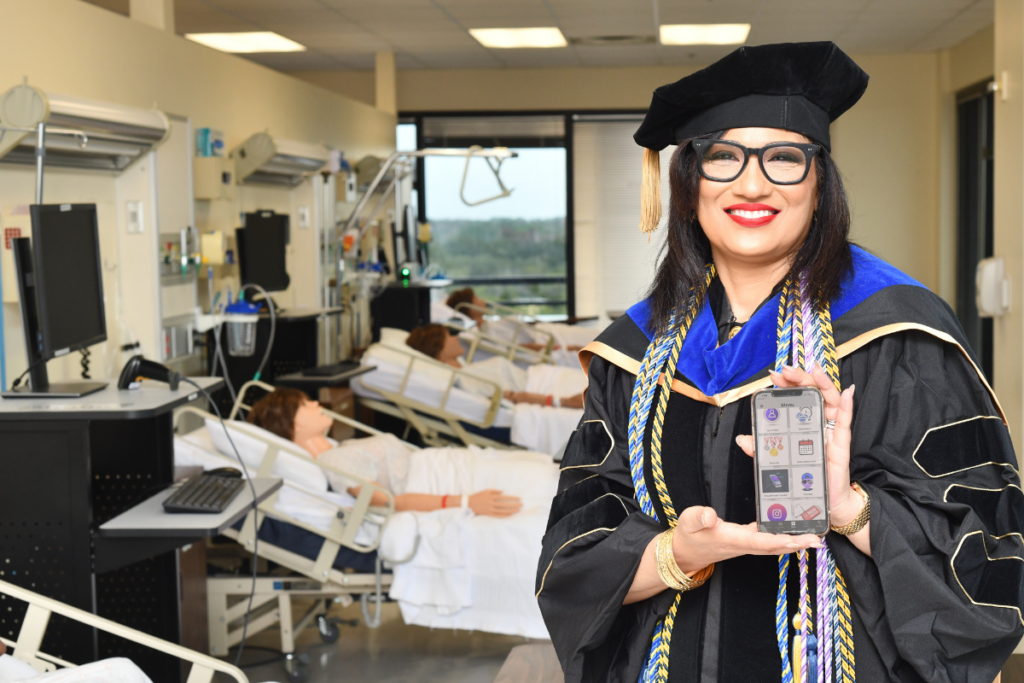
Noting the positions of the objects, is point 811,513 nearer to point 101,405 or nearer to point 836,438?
point 836,438

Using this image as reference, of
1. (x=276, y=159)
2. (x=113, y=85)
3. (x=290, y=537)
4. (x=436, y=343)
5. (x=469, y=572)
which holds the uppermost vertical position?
(x=113, y=85)

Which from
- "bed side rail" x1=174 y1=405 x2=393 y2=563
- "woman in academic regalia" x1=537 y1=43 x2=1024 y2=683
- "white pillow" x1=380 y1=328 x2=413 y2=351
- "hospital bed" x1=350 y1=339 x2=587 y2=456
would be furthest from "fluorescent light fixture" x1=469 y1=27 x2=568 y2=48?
"woman in academic regalia" x1=537 y1=43 x2=1024 y2=683

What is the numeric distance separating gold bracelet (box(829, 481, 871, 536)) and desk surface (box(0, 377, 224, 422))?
5.90 ft

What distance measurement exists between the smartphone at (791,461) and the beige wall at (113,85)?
3.04m

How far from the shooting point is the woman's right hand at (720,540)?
3.09 ft

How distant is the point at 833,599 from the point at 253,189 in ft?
16.4

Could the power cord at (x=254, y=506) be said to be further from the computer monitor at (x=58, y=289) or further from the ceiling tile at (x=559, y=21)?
the ceiling tile at (x=559, y=21)

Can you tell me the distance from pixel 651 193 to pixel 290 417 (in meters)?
2.64

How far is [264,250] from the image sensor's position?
203 inches

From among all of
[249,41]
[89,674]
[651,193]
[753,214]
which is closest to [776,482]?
[753,214]

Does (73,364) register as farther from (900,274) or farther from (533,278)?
(533,278)

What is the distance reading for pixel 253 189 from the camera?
5613 mm

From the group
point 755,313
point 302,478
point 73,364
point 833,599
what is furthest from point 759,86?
point 73,364

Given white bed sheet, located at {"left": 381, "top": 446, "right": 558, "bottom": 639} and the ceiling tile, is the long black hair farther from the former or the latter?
the ceiling tile
